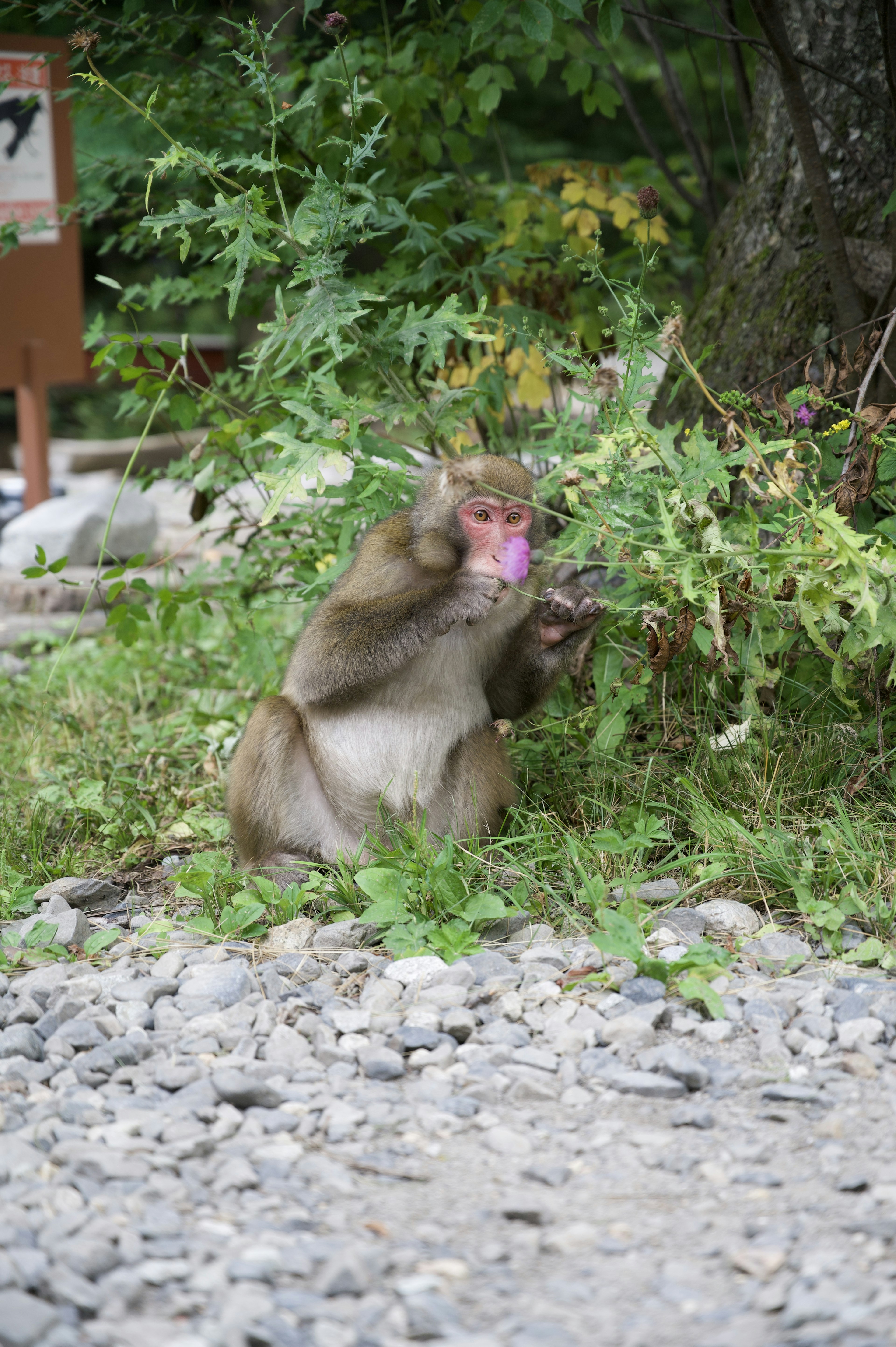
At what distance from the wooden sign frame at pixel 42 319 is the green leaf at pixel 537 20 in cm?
559

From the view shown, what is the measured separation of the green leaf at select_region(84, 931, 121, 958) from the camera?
116 inches

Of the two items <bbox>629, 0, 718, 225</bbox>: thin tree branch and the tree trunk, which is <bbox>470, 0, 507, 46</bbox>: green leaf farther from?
<bbox>629, 0, 718, 225</bbox>: thin tree branch

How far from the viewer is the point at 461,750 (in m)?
3.37

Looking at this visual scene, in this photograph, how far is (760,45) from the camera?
12.2 ft

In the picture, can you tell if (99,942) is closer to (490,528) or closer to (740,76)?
(490,528)

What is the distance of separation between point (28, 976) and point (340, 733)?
99cm

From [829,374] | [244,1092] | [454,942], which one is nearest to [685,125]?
[829,374]

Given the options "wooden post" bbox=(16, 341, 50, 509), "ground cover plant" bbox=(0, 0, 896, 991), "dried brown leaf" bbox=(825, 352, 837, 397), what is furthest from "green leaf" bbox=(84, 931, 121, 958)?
"wooden post" bbox=(16, 341, 50, 509)

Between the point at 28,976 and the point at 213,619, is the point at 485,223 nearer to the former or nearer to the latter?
the point at 213,619

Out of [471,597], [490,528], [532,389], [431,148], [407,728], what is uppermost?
[431,148]

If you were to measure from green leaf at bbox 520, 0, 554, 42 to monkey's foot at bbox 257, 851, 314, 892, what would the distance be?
7.01ft

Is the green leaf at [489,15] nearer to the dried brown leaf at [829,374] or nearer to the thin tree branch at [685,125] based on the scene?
the dried brown leaf at [829,374]

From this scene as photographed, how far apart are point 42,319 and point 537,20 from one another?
6221 millimetres

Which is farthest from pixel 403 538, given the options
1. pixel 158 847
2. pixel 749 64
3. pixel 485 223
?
pixel 749 64
